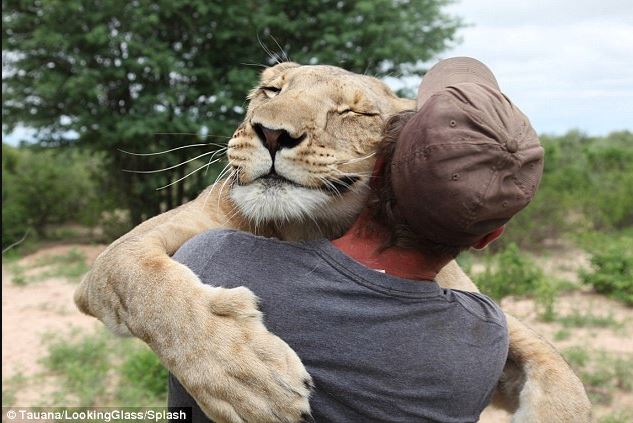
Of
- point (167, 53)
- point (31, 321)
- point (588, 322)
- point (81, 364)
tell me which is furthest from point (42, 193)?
point (588, 322)

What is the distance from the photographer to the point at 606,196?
1466cm

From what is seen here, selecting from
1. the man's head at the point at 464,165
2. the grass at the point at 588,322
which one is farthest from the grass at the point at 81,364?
the grass at the point at 588,322

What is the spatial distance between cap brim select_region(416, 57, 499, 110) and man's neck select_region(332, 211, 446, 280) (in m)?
0.44

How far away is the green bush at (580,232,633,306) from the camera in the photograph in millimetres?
8797

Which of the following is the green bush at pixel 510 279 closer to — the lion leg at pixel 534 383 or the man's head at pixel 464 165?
the lion leg at pixel 534 383

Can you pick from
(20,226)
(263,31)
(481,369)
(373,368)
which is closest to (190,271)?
(373,368)

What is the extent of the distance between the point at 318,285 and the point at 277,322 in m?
0.17

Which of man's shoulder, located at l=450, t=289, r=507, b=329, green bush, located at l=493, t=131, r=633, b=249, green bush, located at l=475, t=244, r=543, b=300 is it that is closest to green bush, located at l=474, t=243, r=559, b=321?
green bush, located at l=475, t=244, r=543, b=300

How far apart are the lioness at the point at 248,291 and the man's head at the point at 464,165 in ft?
1.31

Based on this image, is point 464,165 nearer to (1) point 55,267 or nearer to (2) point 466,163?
(2) point 466,163

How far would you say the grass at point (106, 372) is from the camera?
5.71m

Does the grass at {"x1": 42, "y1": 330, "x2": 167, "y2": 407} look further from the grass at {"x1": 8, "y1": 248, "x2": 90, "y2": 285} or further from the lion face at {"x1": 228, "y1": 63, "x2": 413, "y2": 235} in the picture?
the lion face at {"x1": 228, "y1": 63, "x2": 413, "y2": 235}

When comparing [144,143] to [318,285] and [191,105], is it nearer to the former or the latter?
[191,105]

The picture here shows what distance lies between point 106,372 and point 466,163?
5.49 m
